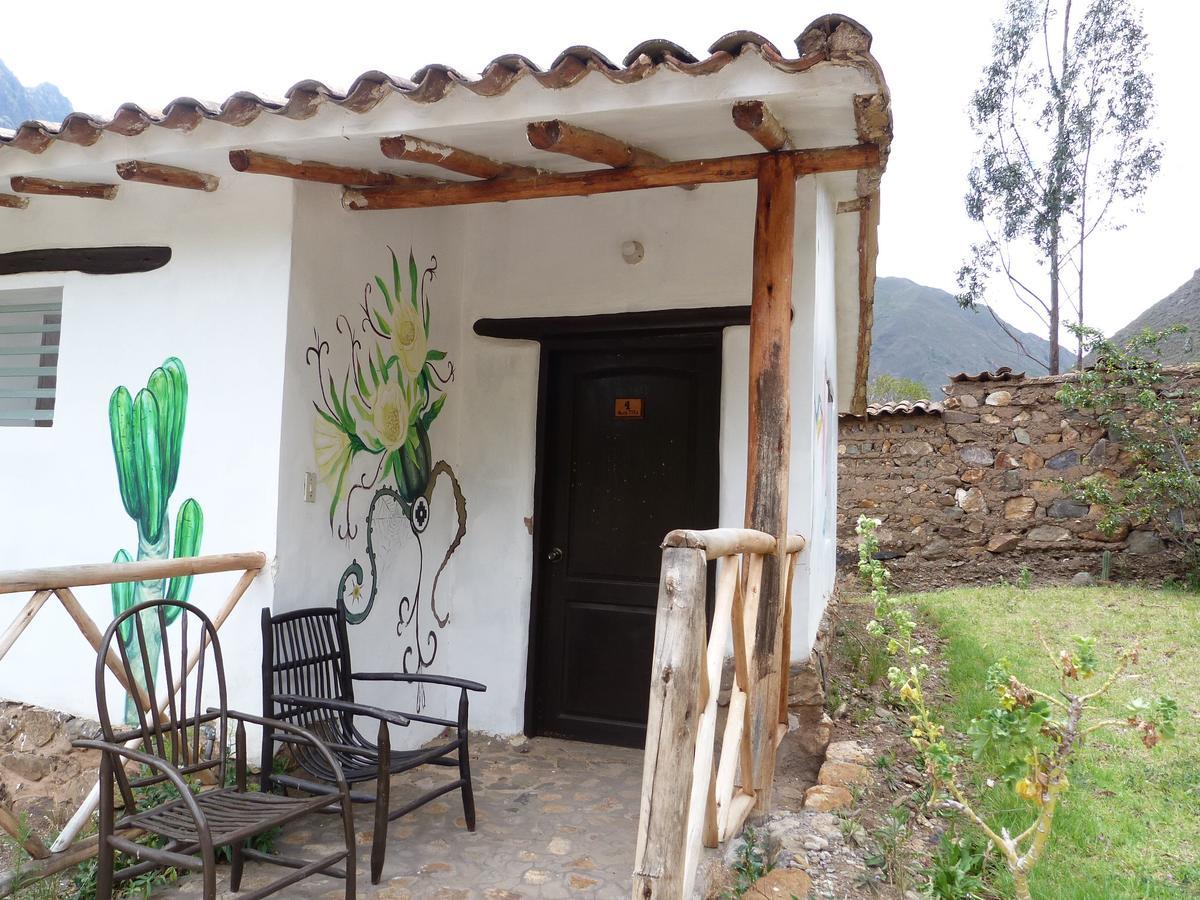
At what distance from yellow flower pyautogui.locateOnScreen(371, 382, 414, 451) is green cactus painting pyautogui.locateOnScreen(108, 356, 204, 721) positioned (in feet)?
2.65

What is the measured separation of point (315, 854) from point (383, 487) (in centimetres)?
161

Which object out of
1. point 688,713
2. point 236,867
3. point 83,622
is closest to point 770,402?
point 688,713

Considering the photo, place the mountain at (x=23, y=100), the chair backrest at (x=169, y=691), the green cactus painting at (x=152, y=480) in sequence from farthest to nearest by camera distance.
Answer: the mountain at (x=23, y=100) → the green cactus painting at (x=152, y=480) → the chair backrest at (x=169, y=691)

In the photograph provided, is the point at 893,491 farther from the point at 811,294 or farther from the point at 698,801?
the point at 698,801

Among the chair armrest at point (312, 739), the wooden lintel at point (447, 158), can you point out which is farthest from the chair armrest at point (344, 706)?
the wooden lintel at point (447, 158)

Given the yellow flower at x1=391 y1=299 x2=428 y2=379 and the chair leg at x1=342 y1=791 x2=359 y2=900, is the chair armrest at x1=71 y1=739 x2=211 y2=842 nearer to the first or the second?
the chair leg at x1=342 y1=791 x2=359 y2=900

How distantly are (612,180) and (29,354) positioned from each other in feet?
Answer: 9.92

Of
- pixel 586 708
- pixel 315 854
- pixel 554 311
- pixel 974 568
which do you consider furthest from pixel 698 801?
pixel 974 568

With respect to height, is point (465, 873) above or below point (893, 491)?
below

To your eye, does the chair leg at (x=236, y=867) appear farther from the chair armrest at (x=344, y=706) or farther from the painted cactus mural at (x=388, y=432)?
the painted cactus mural at (x=388, y=432)

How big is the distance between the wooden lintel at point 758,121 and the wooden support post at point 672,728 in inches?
59.2

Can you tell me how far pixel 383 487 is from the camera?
4074mm

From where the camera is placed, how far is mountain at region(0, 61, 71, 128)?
39594 millimetres

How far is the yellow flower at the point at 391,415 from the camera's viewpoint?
4016 mm
